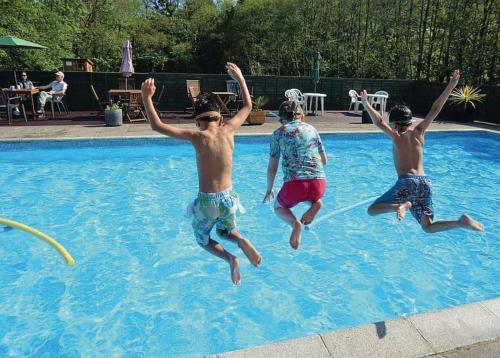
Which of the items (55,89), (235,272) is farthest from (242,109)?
(55,89)

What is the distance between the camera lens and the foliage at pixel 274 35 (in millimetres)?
15477

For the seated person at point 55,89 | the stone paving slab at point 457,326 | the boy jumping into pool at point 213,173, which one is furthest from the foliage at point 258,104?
the stone paving slab at point 457,326

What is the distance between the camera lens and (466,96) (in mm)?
13672

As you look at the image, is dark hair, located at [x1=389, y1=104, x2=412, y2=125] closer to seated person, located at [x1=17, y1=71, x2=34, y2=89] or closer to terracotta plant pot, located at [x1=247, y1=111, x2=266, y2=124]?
terracotta plant pot, located at [x1=247, y1=111, x2=266, y2=124]

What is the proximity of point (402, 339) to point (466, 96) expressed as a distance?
13013mm

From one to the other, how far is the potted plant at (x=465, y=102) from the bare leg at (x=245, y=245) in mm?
12675

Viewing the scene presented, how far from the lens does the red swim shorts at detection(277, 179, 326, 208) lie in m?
3.78

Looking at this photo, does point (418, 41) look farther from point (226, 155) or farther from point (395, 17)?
point (226, 155)

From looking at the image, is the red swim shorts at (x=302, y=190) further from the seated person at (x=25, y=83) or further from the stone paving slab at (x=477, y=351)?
the seated person at (x=25, y=83)

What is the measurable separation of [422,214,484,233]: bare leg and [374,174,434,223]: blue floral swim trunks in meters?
0.07

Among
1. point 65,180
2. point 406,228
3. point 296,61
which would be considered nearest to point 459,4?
point 296,61

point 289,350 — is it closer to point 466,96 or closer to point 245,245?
point 245,245

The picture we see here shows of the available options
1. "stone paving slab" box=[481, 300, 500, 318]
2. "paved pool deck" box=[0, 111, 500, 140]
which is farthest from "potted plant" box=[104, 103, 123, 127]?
"stone paving slab" box=[481, 300, 500, 318]

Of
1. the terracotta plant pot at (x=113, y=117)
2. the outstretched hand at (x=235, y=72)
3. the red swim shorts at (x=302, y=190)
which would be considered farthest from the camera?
the terracotta plant pot at (x=113, y=117)
